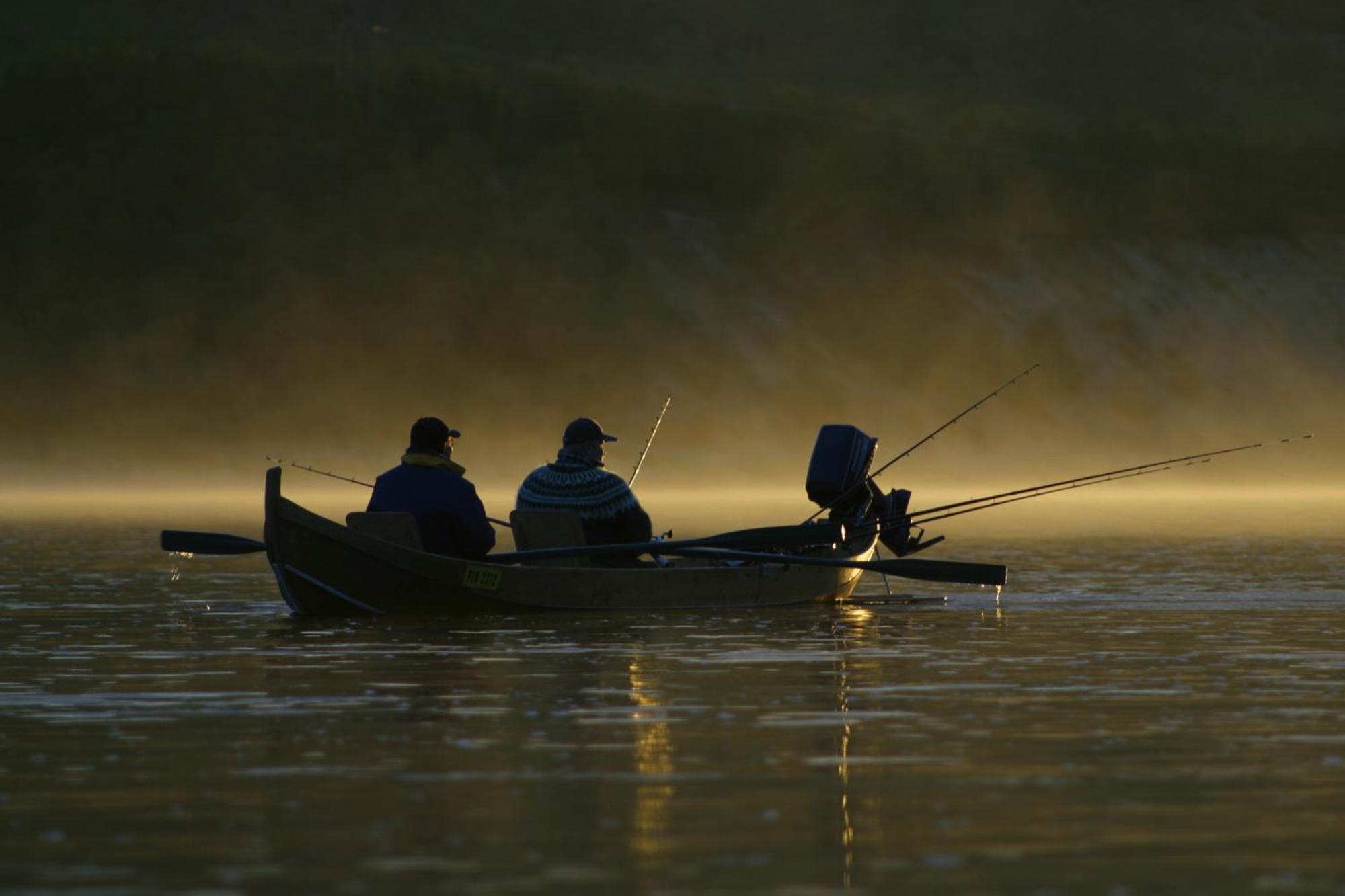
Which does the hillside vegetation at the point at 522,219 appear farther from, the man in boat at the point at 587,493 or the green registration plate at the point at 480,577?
the green registration plate at the point at 480,577

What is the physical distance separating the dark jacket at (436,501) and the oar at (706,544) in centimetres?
35

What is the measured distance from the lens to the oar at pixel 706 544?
23.8 metres

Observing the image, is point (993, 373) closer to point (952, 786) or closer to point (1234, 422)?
point (1234, 422)

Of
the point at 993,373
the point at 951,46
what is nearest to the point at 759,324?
the point at 993,373

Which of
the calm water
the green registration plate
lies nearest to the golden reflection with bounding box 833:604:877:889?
the calm water

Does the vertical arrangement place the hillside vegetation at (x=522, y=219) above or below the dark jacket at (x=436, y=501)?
above

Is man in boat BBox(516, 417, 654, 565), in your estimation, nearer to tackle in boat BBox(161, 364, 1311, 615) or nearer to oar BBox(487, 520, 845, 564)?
tackle in boat BBox(161, 364, 1311, 615)

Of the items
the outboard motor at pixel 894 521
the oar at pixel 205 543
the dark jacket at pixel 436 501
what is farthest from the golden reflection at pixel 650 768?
the outboard motor at pixel 894 521

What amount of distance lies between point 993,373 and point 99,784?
127m

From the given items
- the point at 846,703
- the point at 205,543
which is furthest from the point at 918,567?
the point at 846,703

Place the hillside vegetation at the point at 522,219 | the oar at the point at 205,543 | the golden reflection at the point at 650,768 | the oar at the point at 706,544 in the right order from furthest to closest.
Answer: the hillside vegetation at the point at 522,219 → the oar at the point at 205,543 → the oar at the point at 706,544 → the golden reflection at the point at 650,768

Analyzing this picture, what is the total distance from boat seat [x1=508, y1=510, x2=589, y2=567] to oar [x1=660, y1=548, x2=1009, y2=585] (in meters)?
0.77

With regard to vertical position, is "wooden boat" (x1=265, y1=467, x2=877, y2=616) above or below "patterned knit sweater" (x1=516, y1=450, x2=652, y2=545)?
below

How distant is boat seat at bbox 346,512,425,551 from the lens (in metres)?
22.8
